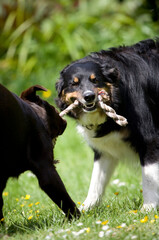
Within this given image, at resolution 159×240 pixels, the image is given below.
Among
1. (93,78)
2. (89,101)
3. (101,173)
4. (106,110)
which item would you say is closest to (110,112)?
(106,110)

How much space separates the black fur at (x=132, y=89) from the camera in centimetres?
402

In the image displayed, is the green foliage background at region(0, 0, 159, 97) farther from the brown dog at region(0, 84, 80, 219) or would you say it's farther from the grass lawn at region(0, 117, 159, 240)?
the brown dog at region(0, 84, 80, 219)

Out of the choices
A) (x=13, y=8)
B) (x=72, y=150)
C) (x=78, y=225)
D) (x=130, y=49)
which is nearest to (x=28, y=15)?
(x=13, y=8)

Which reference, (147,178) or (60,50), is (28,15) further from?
(147,178)

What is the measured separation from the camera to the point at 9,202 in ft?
14.8

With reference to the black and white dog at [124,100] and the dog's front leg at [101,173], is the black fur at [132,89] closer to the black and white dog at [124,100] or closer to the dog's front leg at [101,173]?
the black and white dog at [124,100]

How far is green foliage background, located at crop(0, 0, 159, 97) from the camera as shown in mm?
9367

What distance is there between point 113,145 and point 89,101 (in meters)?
0.65

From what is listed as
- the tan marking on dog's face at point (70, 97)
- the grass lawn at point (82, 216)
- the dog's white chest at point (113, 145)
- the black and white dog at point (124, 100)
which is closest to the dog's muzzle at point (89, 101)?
the black and white dog at point (124, 100)

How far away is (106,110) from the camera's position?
3928 millimetres

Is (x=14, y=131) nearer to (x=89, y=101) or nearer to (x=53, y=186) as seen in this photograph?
(x=53, y=186)

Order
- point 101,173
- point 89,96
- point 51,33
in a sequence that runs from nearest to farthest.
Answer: point 89,96 → point 101,173 → point 51,33

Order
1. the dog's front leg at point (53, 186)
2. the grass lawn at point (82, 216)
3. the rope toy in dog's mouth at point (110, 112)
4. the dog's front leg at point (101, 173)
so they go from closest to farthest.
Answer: the grass lawn at point (82, 216), the dog's front leg at point (53, 186), the rope toy in dog's mouth at point (110, 112), the dog's front leg at point (101, 173)

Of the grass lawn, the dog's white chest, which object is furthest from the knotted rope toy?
the grass lawn
